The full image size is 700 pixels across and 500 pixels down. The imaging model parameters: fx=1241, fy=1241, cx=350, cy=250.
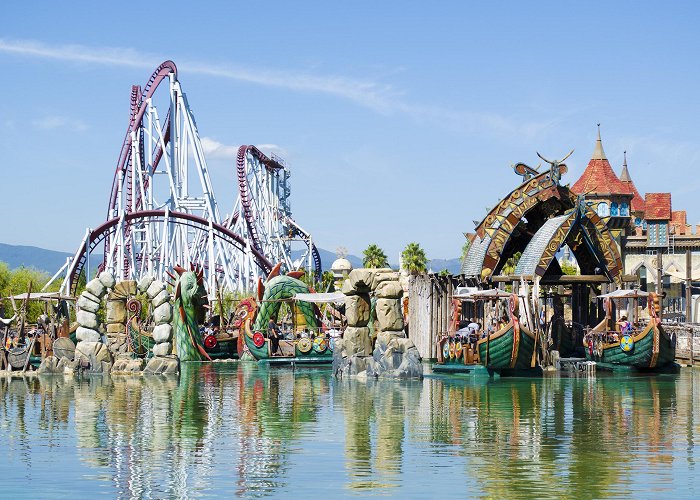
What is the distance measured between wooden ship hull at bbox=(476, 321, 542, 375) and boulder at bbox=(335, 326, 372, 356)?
2393mm

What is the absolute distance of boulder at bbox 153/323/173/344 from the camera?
90.3 ft

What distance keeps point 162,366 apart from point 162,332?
2.53ft

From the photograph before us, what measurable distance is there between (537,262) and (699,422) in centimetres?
1135

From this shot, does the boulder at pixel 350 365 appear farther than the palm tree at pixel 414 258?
No

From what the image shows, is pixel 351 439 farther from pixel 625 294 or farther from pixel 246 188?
pixel 246 188

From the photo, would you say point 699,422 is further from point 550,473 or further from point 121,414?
point 121,414

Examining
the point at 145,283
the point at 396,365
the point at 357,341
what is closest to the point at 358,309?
the point at 357,341

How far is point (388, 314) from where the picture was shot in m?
24.7

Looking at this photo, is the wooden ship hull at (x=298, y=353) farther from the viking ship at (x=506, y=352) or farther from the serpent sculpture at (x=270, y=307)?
the viking ship at (x=506, y=352)

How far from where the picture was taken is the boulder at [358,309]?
25.9 metres

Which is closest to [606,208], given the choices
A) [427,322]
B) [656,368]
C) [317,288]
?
[317,288]

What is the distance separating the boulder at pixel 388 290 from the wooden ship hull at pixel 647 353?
6156mm

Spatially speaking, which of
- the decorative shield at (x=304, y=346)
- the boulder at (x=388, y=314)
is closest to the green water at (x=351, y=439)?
the boulder at (x=388, y=314)

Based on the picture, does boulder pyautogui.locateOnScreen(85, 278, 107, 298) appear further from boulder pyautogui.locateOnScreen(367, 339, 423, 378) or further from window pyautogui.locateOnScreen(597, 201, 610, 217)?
window pyautogui.locateOnScreen(597, 201, 610, 217)
